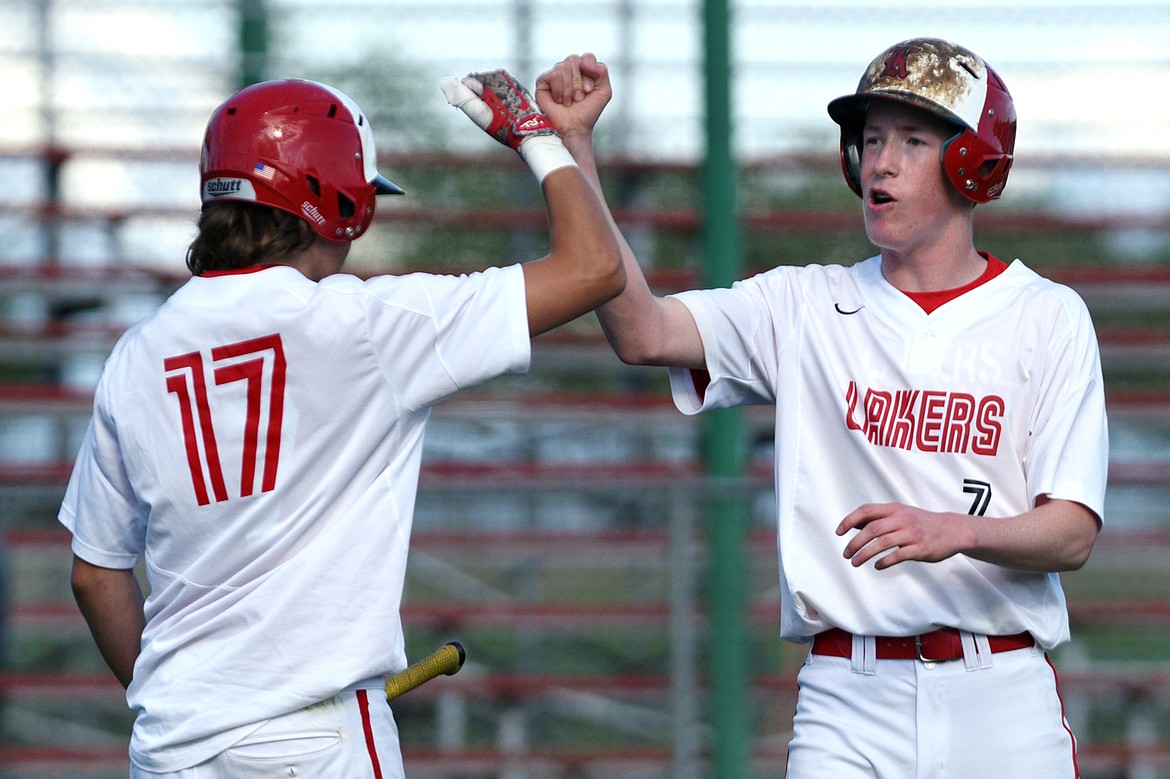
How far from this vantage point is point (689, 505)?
17.2 ft

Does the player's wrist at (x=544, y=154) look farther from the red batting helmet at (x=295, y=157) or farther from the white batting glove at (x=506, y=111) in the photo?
the red batting helmet at (x=295, y=157)

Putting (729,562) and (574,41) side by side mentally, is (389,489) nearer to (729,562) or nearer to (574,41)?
(729,562)

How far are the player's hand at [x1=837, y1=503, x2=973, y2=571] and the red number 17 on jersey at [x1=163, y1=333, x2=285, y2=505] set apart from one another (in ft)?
3.32

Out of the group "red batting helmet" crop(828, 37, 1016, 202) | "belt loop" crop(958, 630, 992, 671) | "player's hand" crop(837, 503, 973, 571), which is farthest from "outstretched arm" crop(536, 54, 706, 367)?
"belt loop" crop(958, 630, 992, 671)

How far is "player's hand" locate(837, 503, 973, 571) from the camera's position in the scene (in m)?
2.45

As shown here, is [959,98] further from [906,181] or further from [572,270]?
[572,270]

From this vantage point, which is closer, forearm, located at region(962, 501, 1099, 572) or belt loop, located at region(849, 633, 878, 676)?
forearm, located at region(962, 501, 1099, 572)

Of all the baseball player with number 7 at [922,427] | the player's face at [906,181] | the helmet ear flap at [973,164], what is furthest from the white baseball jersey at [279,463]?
the helmet ear flap at [973,164]

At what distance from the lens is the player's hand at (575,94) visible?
291cm

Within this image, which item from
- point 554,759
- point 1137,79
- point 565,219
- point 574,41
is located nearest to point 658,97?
point 574,41

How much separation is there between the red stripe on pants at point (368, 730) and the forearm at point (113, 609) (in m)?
0.59

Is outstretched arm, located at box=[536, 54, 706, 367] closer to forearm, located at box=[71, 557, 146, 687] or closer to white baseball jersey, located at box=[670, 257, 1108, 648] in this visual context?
white baseball jersey, located at box=[670, 257, 1108, 648]

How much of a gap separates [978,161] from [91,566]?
6.69ft

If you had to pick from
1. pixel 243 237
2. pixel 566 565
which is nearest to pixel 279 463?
pixel 243 237
